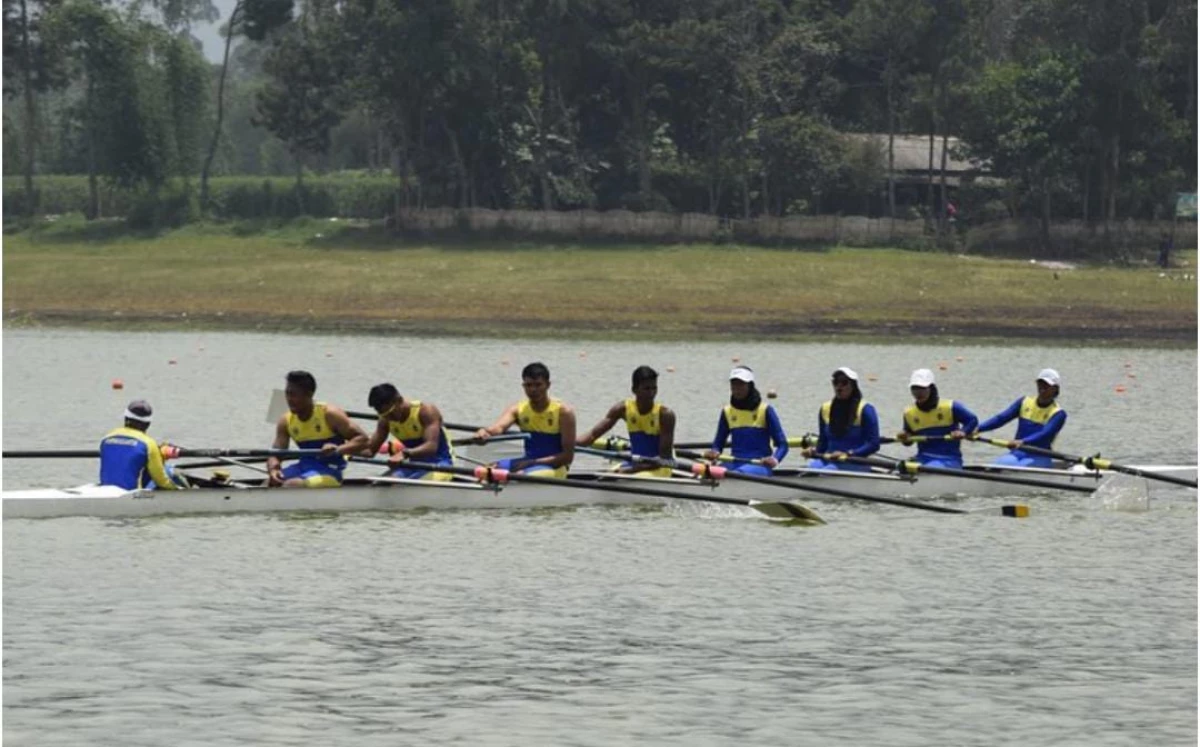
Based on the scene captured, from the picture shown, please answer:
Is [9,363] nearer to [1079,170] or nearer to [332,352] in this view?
[332,352]

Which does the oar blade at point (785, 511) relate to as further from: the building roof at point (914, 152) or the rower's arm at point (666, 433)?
the building roof at point (914, 152)

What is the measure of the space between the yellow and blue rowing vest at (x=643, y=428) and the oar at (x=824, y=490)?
821 mm

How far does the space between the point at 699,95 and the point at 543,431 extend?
190ft

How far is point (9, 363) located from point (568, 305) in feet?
55.3

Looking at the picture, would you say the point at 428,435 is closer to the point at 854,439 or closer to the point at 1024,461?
the point at 854,439

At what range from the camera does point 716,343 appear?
184ft

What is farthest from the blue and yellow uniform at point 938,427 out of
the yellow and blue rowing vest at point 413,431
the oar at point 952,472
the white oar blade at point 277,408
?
the white oar blade at point 277,408

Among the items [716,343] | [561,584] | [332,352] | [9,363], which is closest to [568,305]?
[716,343]

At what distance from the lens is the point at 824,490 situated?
83.5 feet

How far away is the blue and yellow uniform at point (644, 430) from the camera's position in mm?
25469

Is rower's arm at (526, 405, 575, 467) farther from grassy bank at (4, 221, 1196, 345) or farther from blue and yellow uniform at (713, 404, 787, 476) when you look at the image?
grassy bank at (4, 221, 1196, 345)

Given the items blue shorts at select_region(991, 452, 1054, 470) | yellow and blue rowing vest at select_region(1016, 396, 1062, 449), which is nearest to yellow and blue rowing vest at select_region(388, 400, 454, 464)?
blue shorts at select_region(991, 452, 1054, 470)

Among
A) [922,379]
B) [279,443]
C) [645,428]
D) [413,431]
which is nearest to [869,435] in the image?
[922,379]

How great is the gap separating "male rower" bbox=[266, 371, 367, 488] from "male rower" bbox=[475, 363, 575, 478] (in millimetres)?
1624
